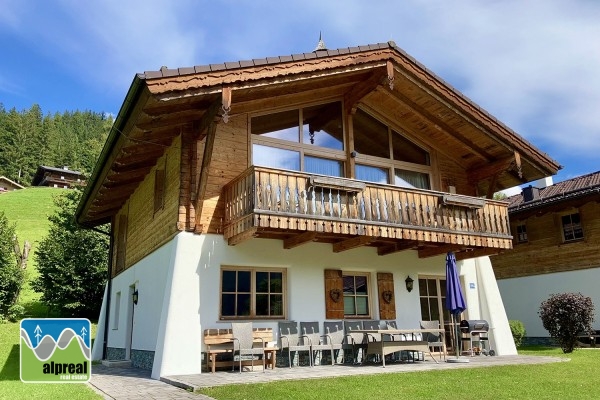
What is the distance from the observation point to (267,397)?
6.25m

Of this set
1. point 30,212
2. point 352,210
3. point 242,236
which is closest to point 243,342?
point 242,236

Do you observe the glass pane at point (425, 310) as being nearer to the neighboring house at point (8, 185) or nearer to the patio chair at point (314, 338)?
the patio chair at point (314, 338)

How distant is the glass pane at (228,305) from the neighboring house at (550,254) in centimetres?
1329

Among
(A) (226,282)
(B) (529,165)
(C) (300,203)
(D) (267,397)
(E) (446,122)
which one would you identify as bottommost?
(D) (267,397)

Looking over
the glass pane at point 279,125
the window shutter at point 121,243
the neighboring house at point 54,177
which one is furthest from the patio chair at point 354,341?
the neighboring house at point 54,177

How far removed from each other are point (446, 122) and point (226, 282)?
7.25m

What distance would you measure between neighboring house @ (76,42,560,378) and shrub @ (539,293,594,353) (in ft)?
8.51

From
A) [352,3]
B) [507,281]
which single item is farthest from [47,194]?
[352,3]

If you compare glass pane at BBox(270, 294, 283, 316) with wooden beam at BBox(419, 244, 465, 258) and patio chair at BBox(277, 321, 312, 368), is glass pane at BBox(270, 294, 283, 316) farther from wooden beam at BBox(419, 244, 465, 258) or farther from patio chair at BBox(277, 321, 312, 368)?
wooden beam at BBox(419, 244, 465, 258)

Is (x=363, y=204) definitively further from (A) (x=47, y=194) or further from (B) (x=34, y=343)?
(A) (x=47, y=194)

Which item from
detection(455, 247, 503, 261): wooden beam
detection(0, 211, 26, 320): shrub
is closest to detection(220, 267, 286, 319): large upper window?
detection(455, 247, 503, 261): wooden beam

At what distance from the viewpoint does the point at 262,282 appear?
35.2 feet

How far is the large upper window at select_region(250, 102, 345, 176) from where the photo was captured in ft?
37.2

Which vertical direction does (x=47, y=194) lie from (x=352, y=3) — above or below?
above
